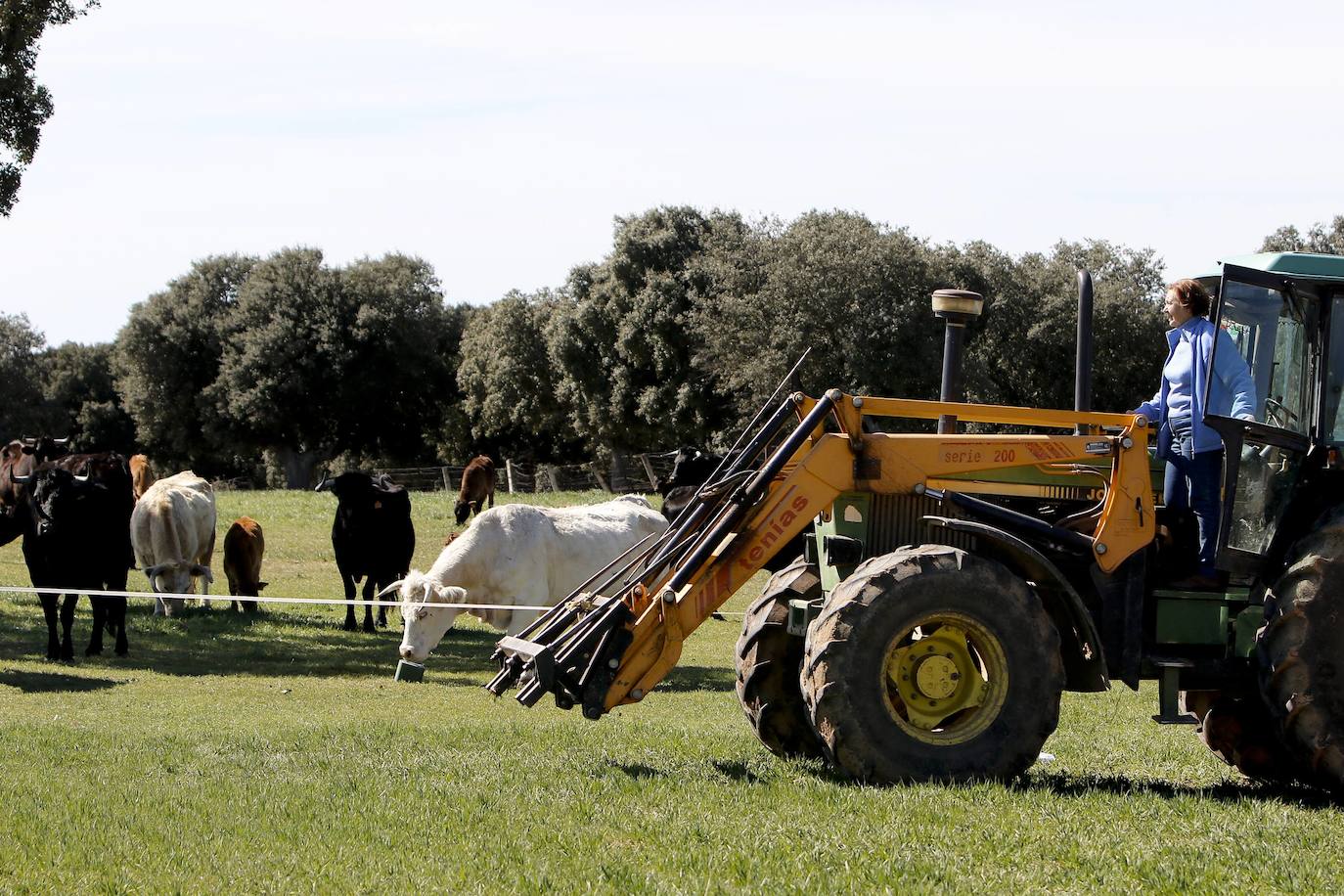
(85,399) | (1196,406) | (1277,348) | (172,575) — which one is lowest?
(172,575)

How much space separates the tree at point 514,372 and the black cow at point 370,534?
44887mm

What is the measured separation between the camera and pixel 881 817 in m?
7.04

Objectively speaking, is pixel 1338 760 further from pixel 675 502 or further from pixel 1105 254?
pixel 1105 254

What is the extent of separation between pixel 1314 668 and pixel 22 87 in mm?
20141

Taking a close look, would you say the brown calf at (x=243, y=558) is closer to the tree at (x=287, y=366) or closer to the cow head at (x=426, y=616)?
the cow head at (x=426, y=616)

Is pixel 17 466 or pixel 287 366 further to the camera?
pixel 287 366

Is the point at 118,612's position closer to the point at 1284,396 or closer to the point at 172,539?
the point at 172,539

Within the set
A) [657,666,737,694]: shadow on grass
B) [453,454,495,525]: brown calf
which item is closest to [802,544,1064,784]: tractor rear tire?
[657,666,737,694]: shadow on grass

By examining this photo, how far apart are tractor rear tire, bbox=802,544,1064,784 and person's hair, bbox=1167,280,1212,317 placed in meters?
1.91

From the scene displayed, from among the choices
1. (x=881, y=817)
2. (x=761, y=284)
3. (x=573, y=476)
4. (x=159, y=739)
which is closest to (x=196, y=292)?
(x=573, y=476)

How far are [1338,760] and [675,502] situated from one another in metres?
16.0

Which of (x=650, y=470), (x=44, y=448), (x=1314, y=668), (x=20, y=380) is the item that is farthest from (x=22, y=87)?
(x=20, y=380)

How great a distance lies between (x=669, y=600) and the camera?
8406 mm

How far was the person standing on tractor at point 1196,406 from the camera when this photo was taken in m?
8.28
